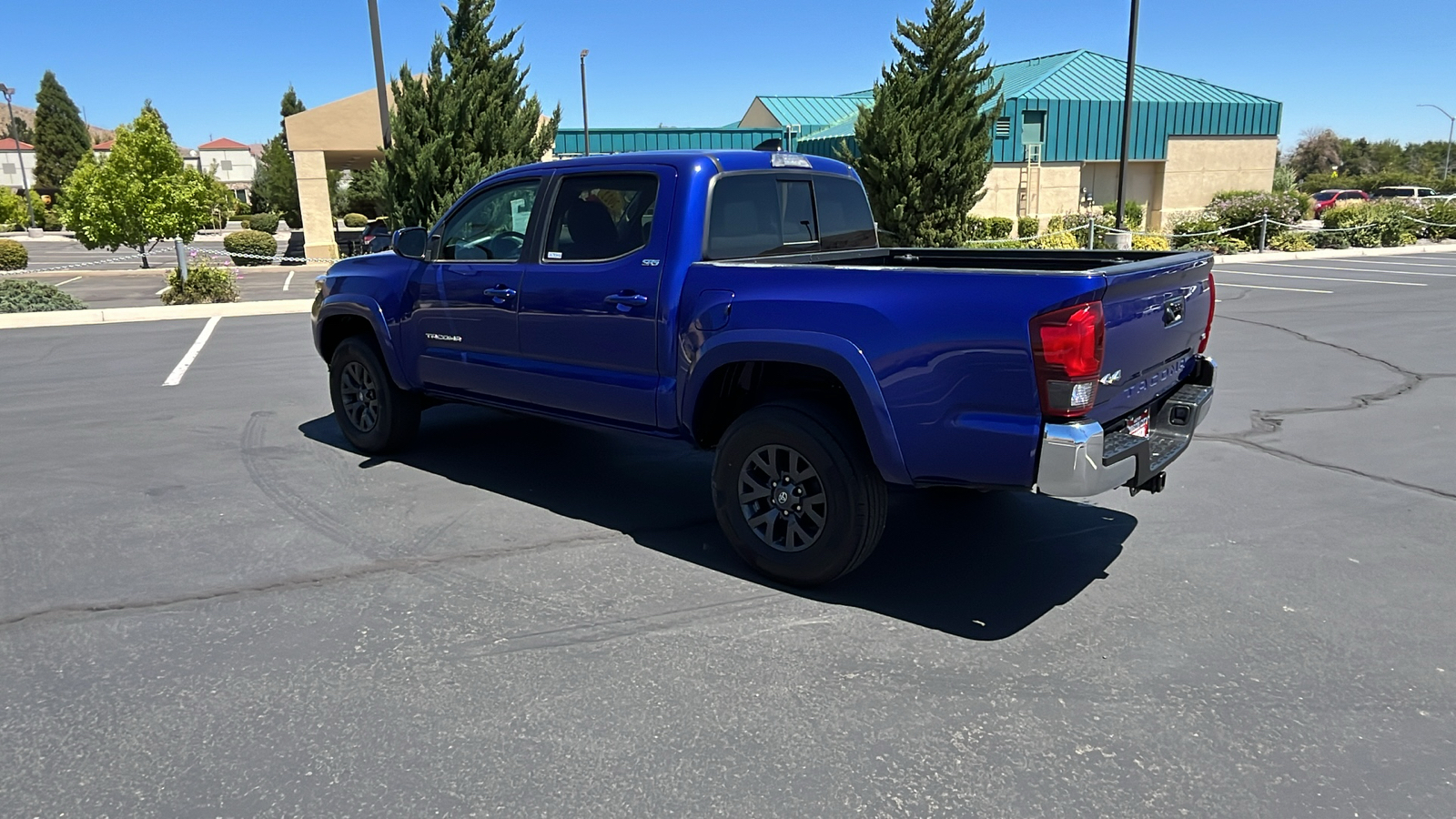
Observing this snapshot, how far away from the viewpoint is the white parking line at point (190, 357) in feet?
31.9

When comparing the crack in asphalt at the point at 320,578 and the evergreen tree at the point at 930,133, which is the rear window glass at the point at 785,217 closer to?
the crack in asphalt at the point at 320,578

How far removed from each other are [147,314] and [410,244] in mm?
11657

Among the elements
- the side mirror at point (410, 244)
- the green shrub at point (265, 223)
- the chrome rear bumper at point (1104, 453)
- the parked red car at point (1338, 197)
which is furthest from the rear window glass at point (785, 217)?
the parked red car at point (1338, 197)

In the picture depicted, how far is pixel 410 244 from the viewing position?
20.1ft

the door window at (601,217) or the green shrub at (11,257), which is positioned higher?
the door window at (601,217)

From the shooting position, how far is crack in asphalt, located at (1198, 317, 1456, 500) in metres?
5.95

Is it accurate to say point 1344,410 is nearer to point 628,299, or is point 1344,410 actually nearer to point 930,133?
point 628,299

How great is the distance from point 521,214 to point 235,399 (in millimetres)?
4473

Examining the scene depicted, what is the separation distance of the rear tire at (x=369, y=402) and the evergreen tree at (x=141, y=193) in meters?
14.5

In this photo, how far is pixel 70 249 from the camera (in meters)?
39.2

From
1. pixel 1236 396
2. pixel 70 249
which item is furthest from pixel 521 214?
pixel 70 249

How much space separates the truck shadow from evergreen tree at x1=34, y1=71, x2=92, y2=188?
267 ft

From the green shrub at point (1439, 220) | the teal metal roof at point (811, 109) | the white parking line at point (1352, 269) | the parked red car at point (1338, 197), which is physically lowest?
the white parking line at point (1352, 269)

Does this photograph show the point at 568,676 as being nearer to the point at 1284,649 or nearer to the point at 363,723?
the point at 363,723
